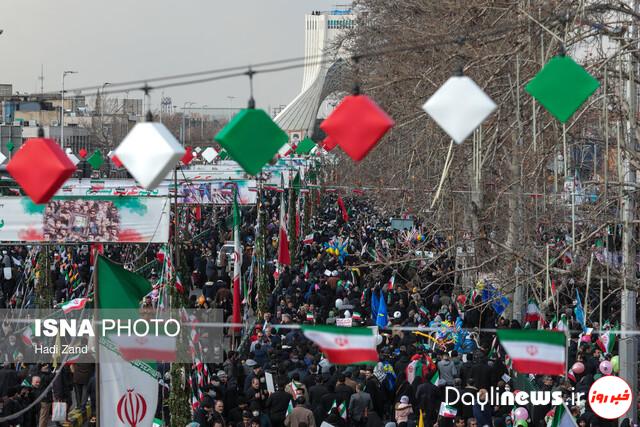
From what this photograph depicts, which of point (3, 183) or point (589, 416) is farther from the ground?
point (3, 183)

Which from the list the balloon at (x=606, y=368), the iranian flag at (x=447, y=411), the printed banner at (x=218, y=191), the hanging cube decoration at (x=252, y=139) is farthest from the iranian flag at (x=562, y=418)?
the printed banner at (x=218, y=191)

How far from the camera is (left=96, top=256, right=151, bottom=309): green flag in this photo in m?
12.5

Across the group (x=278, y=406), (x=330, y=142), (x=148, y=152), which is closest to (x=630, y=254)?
(x=278, y=406)

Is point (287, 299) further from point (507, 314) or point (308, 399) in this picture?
point (308, 399)

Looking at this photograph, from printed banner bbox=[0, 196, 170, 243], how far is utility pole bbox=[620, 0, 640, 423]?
6049mm

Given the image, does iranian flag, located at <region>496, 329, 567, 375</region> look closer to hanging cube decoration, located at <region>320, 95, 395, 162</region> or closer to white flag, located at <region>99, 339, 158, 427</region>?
hanging cube decoration, located at <region>320, 95, 395, 162</region>

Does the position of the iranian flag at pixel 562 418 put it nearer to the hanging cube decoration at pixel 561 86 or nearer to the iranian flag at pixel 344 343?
the iranian flag at pixel 344 343

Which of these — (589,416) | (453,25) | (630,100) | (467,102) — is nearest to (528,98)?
(453,25)

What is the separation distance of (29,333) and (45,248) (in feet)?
6.91

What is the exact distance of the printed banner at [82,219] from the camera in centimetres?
1672

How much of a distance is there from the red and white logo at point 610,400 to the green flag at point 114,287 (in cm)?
467

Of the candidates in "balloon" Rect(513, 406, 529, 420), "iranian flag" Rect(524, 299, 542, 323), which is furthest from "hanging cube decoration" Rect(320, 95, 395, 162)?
"iranian flag" Rect(524, 299, 542, 323)

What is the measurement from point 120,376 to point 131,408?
330 millimetres

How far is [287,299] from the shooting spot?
22562 millimetres
